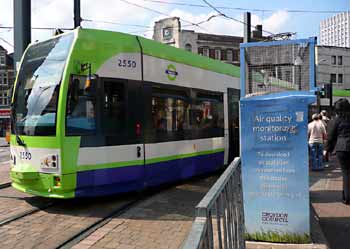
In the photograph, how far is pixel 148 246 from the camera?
5.16 metres

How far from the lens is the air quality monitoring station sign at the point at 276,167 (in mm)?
4715

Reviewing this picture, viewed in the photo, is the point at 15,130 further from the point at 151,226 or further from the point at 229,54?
the point at 229,54

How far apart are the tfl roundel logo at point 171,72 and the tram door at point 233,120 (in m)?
3.07

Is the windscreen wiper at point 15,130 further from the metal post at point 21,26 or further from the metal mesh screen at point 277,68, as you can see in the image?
the metal mesh screen at point 277,68

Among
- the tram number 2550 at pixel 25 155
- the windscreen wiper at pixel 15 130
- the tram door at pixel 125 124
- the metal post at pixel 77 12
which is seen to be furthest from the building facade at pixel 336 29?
the tram number 2550 at pixel 25 155

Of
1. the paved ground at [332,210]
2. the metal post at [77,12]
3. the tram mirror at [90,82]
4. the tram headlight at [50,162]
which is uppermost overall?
the metal post at [77,12]

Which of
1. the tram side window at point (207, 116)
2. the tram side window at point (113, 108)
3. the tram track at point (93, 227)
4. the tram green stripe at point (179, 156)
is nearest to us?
the tram track at point (93, 227)

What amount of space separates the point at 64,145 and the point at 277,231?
3.65 m

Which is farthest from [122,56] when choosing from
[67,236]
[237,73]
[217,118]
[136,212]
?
[237,73]

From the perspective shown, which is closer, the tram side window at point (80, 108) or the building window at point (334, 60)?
the tram side window at point (80, 108)

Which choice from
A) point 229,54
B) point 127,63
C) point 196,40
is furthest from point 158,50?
point 229,54

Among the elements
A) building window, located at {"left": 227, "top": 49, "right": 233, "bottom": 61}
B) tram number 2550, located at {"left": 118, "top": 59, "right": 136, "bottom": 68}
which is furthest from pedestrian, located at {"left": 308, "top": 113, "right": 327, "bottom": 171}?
building window, located at {"left": 227, "top": 49, "right": 233, "bottom": 61}

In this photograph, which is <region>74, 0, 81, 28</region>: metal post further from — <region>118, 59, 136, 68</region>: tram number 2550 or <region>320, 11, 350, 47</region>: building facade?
<region>320, 11, 350, 47</region>: building facade

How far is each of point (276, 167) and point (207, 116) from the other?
5.57m
